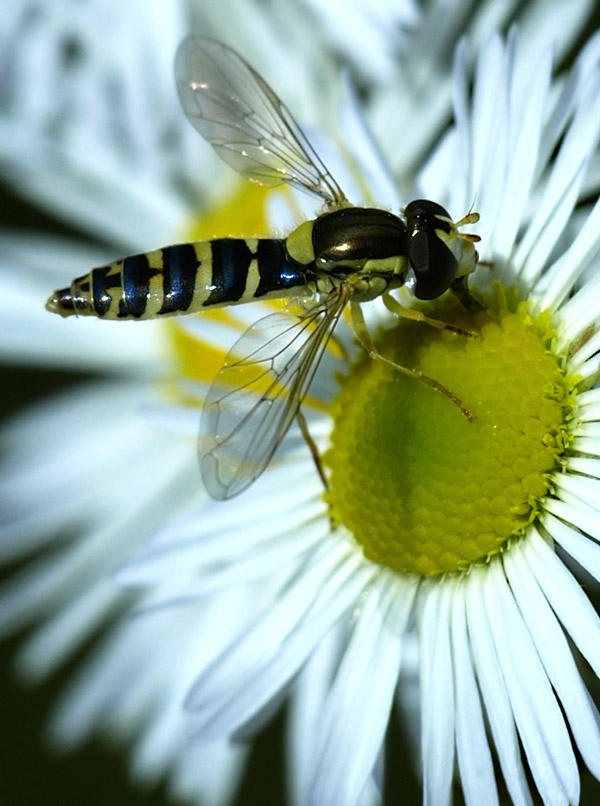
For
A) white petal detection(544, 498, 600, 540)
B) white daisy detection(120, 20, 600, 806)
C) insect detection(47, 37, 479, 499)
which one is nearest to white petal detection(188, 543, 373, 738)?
white daisy detection(120, 20, 600, 806)

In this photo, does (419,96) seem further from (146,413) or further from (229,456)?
(229,456)

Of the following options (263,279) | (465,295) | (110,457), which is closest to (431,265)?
(465,295)

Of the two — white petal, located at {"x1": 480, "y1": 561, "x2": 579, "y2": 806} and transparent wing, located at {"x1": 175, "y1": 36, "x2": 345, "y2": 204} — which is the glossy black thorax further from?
white petal, located at {"x1": 480, "y1": 561, "x2": 579, "y2": 806}

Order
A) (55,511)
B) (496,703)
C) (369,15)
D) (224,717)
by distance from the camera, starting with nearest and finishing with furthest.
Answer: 1. (496,703)
2. (224,717)
3. (369,15)
4. (55,511)

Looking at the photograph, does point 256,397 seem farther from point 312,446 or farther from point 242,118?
point 242,118

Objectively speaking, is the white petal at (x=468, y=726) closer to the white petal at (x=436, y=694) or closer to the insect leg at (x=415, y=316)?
the white petal at (x=436, y=694)

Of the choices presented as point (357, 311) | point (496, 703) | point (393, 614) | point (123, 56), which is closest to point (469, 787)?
point (496, 703)

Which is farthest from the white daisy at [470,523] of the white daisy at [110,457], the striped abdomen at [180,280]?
the white daisy at [110,457]
